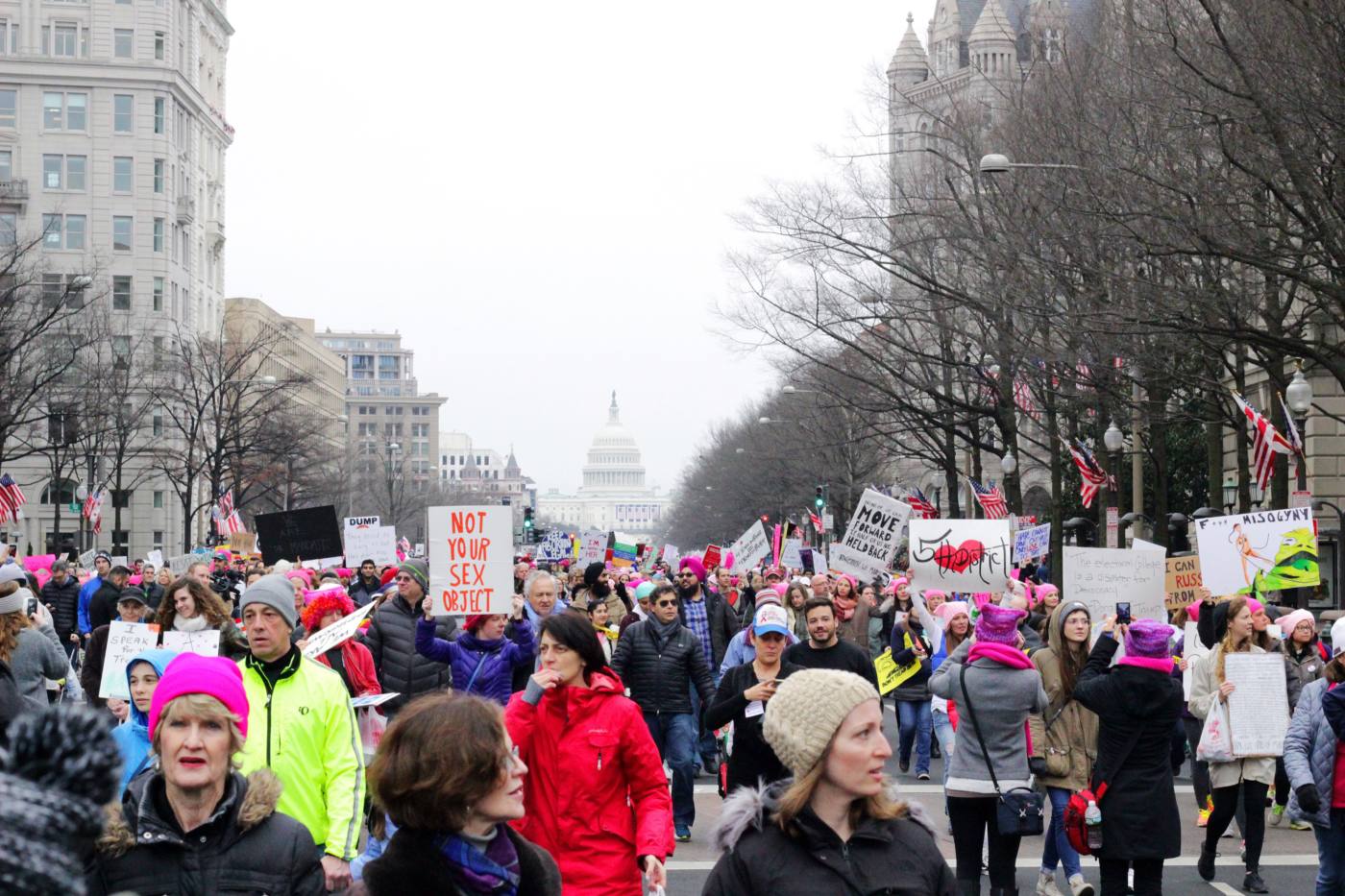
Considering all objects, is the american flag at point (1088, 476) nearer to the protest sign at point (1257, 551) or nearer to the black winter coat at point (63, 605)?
the black winter coat at point (63, 605)

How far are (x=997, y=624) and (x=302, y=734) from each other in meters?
4.45

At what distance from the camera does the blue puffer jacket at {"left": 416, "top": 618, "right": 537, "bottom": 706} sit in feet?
35.9

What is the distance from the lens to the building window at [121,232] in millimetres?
85125

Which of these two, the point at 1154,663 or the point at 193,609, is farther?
the point at 193,609

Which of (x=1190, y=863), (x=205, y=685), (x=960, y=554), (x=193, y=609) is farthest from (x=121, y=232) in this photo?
(x=205, y=685)

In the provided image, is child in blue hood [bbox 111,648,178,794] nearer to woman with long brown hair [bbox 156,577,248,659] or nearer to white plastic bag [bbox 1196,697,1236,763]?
woman with long brown hair [bbox 156,577,248,659]

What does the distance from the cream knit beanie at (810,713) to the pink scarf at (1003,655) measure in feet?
17.7

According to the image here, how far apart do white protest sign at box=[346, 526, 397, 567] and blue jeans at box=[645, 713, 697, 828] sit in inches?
592

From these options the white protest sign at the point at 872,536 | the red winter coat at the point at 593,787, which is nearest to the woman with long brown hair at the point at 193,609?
the red winter coat at the point at 593,787

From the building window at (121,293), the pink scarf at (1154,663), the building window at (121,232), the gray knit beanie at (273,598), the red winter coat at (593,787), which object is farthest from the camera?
the building window at (121,232)

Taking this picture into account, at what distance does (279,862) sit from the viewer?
4719 mm

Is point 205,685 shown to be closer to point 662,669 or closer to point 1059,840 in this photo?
point 1059,840

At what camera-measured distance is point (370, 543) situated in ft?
95.5

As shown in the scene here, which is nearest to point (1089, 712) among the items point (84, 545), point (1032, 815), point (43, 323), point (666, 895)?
point (1032, 815)
